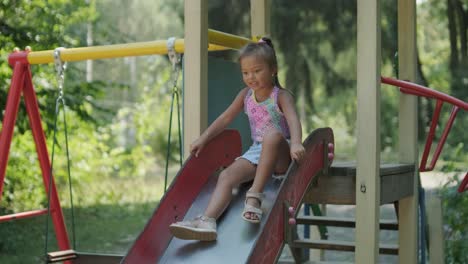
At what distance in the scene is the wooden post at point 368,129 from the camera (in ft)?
11.3

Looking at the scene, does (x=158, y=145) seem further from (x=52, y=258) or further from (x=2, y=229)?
(x=52, y=258)

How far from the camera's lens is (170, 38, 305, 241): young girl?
3307 millimetres

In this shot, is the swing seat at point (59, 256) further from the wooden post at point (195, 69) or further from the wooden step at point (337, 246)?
the wooden step at point (337, 246)

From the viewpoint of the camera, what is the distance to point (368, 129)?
3.47m

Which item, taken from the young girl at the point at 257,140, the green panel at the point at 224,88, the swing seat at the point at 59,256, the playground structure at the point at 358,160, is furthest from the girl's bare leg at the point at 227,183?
the swing seat at the point at 59,256

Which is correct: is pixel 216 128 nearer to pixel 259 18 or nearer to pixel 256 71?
pixel 256 71

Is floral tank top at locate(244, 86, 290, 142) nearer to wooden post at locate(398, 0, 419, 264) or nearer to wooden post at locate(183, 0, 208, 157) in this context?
wooden post at locate(183, 0, 208, 157)

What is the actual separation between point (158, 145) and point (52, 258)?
12834 mm

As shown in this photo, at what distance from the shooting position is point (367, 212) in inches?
139

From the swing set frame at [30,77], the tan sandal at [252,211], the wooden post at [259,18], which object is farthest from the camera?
the wooden post at [259,18]

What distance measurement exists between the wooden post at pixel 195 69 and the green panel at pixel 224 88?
63cm

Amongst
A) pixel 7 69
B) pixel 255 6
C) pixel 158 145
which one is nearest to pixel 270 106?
pixel 255 6

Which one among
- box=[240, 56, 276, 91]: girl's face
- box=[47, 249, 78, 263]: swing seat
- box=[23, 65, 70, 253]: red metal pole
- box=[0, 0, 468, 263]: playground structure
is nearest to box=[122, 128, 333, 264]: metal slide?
box=[0, 0, 468, 263]: playground structure

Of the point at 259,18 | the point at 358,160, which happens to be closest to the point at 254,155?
the point at 358,160
